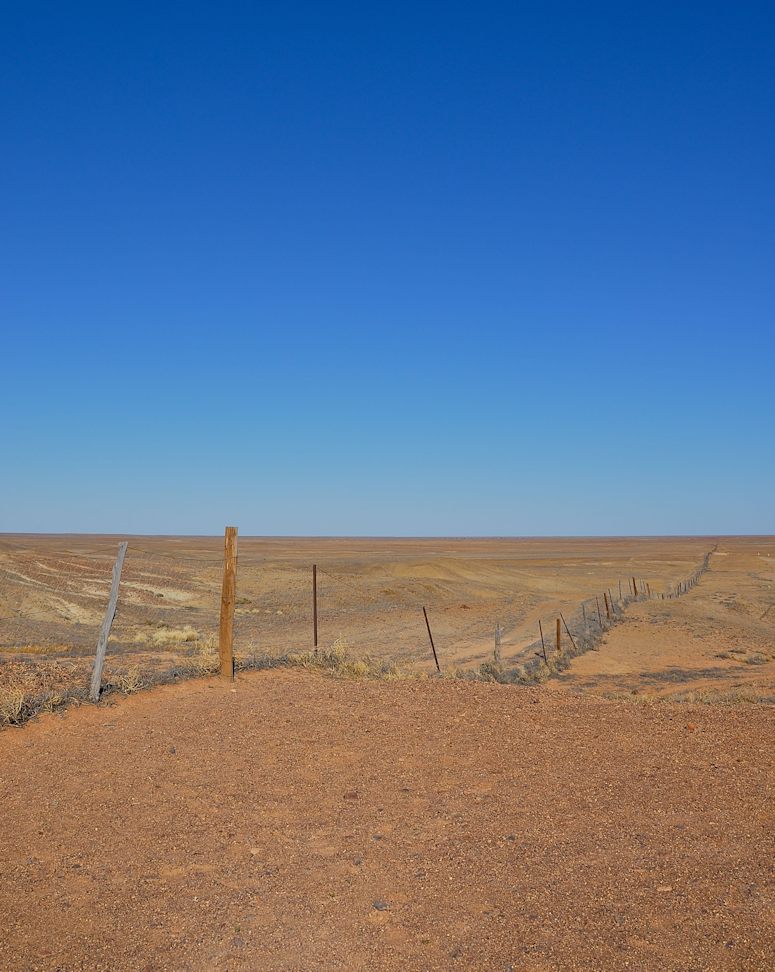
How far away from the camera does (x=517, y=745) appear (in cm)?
926

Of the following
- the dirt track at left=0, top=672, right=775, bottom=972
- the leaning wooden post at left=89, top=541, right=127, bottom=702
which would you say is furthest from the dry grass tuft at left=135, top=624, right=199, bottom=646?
the dirt track at left=0, top=672, right=775, bottom=972

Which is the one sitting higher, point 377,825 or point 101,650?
point 101,650

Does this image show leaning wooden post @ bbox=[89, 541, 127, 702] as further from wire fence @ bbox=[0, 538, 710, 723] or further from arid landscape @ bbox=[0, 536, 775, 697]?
arid landscape @ bbox=[0, 536, 775, 697]

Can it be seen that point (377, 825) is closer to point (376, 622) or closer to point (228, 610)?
point (228, 610)

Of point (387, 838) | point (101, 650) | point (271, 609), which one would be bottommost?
point (271, 609)

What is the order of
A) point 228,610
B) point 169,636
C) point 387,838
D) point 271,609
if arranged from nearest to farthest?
point 387,838 < point 228,610 < point 169,636 < point 271,609

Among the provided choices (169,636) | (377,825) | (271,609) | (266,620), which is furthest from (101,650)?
(271,609)

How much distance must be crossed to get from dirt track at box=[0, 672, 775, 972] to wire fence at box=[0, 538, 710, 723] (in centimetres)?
262

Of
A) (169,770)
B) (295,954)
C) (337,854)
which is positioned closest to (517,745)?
(337,854)

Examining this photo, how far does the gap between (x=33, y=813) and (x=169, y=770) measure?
4.92 ft

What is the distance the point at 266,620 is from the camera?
32.2 metres

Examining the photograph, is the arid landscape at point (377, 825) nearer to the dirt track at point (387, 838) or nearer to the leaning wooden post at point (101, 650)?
the dirt track at point (387, 838)

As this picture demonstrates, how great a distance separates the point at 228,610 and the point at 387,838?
6.87 meters

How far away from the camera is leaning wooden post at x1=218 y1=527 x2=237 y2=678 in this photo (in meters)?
12.7
